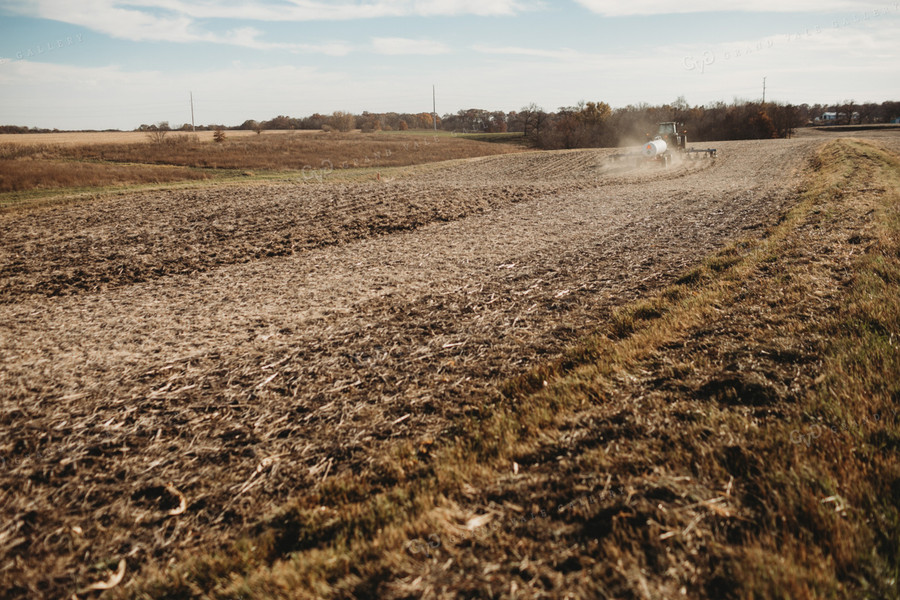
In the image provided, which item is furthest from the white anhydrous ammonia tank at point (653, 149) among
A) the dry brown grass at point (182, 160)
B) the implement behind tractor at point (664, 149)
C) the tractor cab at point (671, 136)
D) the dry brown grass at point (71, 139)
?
the dry brown grass at point (71, 139)

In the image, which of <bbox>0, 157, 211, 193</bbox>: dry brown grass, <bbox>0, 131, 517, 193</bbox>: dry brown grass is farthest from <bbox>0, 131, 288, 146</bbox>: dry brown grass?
<bbox>0, 157, 211, 193</bbox>: dry brown grass

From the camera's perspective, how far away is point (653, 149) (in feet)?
110

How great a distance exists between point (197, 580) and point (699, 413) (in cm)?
386

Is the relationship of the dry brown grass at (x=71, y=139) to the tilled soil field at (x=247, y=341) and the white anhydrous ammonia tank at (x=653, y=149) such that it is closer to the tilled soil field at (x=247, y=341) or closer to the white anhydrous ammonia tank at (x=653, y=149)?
the tilled soil field at (x=247, y=341)

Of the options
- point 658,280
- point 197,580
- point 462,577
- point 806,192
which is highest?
point 806,192

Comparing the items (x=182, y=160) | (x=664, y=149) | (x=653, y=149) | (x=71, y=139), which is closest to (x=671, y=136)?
(x=664, y=149)

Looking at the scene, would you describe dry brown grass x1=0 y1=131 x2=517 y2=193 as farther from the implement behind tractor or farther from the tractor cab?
the tractor cab

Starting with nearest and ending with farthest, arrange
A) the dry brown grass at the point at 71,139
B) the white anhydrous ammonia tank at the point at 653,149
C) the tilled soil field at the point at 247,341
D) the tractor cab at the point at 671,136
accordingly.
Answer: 1. the tilled soil field at the point at 247,341
2. the white anhydrous ammonia tank at the point at 653,149
3. the tractor cab at the point at 671,136
4. the dry brown grass at the point at 71,139

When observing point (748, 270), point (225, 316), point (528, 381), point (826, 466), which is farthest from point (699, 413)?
point (225, 316)

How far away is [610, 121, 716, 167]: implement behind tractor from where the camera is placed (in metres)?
33.7

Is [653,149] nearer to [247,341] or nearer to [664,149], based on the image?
[664,149]

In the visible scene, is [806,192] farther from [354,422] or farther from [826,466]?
[354,422]

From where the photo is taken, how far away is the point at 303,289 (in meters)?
9.36

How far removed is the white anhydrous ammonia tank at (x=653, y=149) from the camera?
33.6 meters
